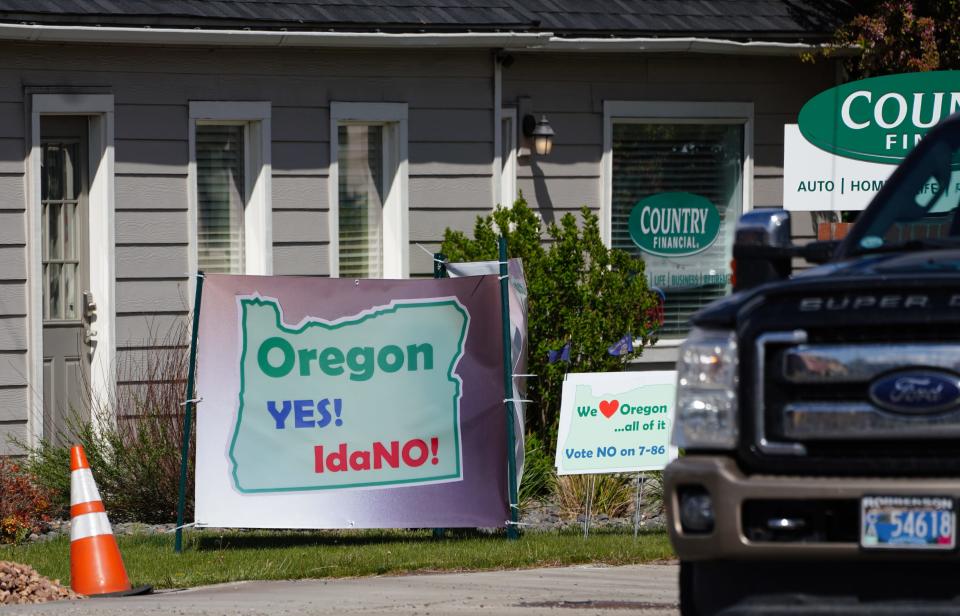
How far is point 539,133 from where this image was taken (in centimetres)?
1467

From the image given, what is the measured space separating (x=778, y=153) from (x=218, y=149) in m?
5.46

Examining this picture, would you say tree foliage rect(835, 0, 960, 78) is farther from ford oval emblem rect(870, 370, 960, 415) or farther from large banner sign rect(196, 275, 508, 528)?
ford oval emblem rect(870, 370, 960, 415)

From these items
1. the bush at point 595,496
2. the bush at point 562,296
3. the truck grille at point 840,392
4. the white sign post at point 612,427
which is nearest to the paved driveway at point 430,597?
the white sign post at point 612,427

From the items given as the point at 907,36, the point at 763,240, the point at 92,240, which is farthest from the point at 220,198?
the point at 763,240

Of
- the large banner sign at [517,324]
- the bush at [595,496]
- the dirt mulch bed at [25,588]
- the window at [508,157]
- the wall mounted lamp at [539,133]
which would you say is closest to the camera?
the dirt mulch bed at [25,588]

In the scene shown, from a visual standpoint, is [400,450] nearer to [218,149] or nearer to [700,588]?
[218,149]

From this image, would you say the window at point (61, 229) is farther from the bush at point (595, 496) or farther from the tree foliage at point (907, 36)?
the tree foliage at point (907, 36)

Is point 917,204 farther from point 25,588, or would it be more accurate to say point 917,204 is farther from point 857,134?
point 857,134

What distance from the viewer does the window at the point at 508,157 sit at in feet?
48.7

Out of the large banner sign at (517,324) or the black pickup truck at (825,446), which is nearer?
the black pickup truck at (825,446)

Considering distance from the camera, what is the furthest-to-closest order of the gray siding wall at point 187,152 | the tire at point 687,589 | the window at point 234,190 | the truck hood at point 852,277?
the window at point 234,190 < the gray siding wall at point 187,152 < the tire at point 687,589 < the truck hood at point 852,277

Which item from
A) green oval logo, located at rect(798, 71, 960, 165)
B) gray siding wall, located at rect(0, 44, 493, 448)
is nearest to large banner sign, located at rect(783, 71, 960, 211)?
green oval logo, located at rect(798, 71, 960, 165)

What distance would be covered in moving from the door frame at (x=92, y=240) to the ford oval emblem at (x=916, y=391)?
8.57 m

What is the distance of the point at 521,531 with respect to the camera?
11180mm
